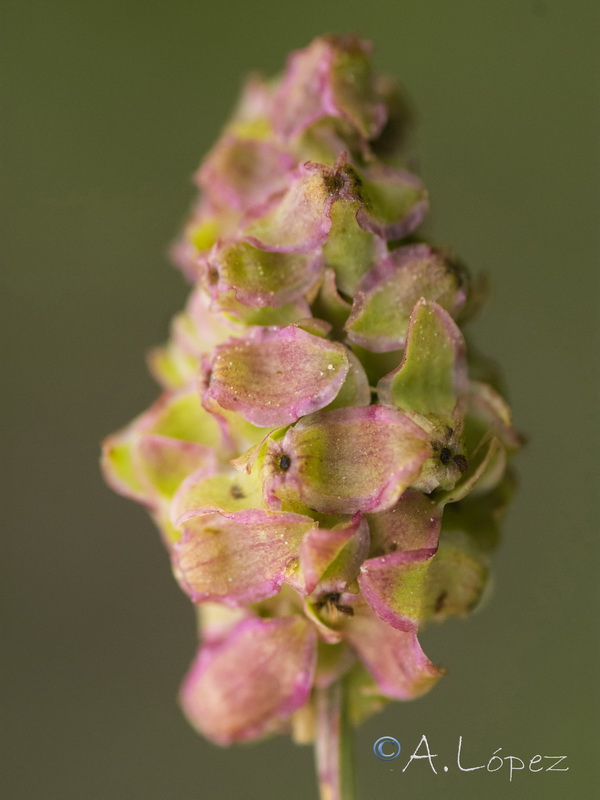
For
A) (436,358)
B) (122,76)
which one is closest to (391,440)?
(436,358)

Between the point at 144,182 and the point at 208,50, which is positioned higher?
the point at 208,50

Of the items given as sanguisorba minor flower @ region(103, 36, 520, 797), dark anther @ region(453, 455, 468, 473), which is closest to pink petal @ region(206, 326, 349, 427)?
sanguisorba minor flower @ region(103, 36, 520, 797)

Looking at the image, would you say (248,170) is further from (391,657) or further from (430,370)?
(391,657)

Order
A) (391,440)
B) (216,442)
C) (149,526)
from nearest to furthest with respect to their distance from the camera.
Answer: (391,440) < (216,442) < (149,526)

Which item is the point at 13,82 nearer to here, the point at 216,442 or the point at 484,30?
the point at 484,30

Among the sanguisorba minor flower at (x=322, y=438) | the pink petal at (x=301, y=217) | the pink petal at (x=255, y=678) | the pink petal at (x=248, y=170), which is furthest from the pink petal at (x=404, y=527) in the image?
the pink petal at (x=248, y=170)

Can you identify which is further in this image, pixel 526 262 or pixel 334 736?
pixel 526 262

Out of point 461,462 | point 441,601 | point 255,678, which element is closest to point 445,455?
point 461,462
